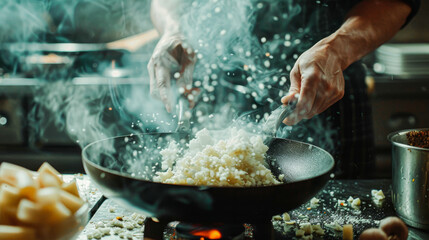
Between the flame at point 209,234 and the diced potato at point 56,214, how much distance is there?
0.91 feet

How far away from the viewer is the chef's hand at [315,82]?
1262 millimetres

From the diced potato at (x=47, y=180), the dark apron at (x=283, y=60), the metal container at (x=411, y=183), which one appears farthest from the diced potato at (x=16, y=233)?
the dark apron at (x=283, y=60)

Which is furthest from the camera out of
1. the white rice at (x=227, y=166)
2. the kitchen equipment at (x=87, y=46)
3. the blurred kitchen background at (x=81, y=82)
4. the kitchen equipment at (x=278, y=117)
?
the kitchen equipment at (x=87, y=46)

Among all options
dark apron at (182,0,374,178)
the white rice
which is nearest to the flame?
the white rice

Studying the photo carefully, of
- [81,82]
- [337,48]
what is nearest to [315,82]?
[337,48]

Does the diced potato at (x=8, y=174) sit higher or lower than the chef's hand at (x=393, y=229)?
higher

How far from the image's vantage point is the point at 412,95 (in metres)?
3.20

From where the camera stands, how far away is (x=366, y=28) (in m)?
1.64

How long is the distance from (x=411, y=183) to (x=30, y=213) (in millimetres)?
966

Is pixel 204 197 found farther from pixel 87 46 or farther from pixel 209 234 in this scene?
pixel 87 46

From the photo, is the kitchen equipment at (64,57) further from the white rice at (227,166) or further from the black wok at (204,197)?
the black wok at (204,197)

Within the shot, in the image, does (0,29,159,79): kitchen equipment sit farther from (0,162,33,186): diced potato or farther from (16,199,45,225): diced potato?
(16,199,45,225): diced potato

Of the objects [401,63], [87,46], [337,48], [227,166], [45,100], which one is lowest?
[45,100]

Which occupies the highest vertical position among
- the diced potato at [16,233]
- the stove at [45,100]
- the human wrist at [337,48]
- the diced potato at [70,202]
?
the human wrist at [337,48]
